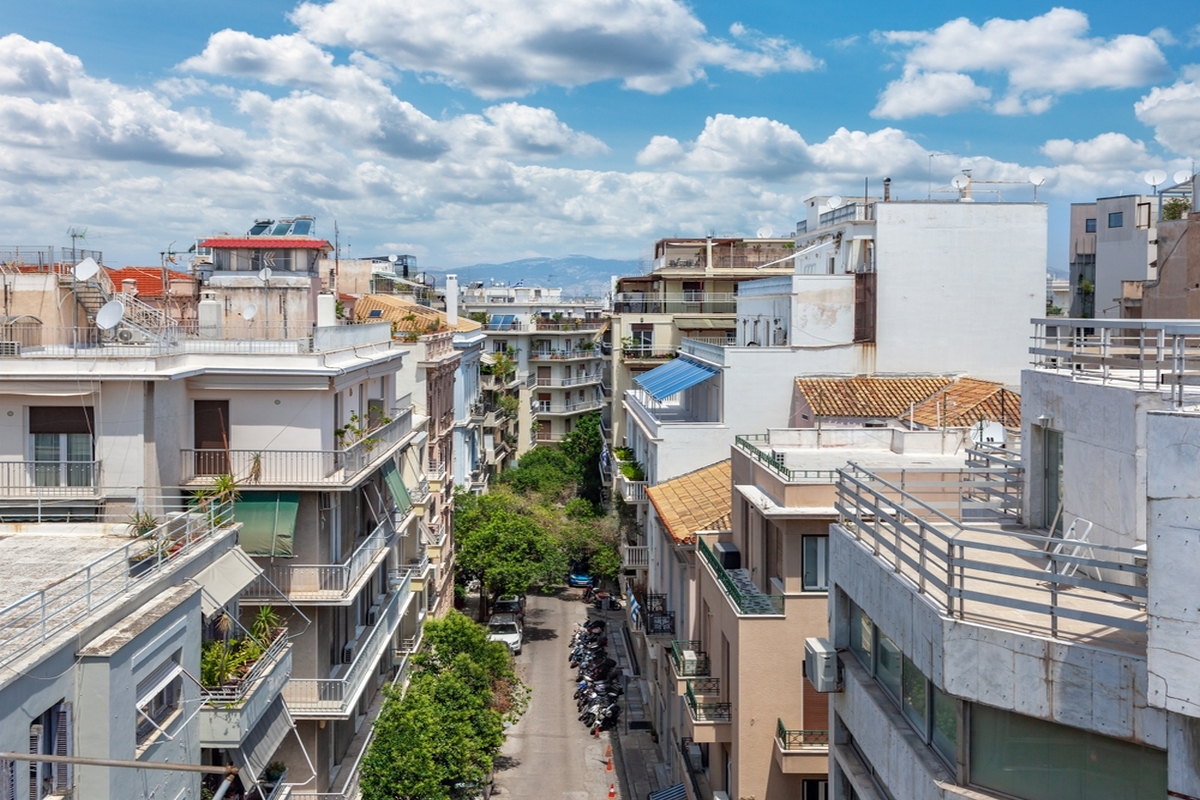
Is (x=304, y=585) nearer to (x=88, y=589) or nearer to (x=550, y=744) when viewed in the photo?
(x=88, y=589)

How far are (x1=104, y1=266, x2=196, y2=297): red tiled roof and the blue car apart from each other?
26.2 metres

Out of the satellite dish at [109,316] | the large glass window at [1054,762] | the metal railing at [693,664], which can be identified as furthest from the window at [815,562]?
the satellite dish at [109,316]

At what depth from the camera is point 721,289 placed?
64.2 m

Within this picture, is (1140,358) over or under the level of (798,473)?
over

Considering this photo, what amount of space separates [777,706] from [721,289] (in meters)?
43.2

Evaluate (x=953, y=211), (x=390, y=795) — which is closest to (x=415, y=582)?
(x=390, y=795)

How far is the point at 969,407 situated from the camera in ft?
103

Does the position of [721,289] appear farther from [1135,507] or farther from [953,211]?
[1135,507]

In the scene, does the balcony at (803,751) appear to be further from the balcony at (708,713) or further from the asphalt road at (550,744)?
the asphalt road at (550,744)

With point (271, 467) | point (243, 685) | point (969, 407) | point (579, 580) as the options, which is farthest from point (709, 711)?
point (579, 580)

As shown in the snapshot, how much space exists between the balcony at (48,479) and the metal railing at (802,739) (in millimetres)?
14430

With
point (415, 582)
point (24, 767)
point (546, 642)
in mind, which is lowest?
point (546, 642)

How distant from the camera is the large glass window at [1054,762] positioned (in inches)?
388

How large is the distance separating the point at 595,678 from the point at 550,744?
561cm
